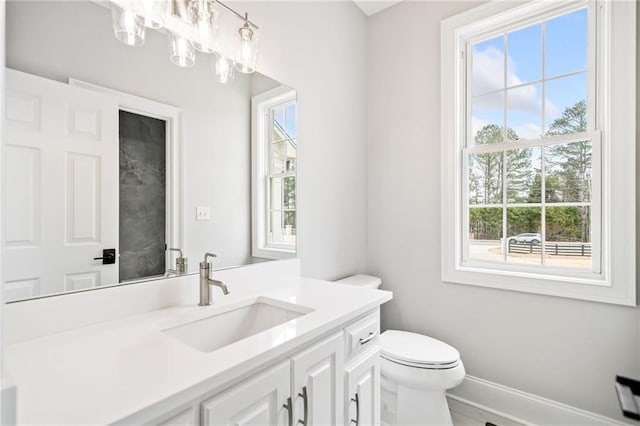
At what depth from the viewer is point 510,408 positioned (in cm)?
182

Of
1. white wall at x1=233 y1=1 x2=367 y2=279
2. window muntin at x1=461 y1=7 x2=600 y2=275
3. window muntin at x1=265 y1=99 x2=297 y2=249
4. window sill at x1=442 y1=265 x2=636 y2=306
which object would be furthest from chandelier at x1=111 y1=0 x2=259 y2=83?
window sill at x1=442 y1=265 x2=636 y2=306

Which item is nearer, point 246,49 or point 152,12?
point 152,12

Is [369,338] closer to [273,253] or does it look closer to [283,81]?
[273,253]

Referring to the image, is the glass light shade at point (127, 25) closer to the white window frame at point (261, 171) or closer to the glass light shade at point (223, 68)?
the glass light shade at point (223, 68)

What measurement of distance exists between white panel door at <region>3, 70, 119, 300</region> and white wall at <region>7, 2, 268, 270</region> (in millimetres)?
90

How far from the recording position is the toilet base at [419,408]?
161 centimetres

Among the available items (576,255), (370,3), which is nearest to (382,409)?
(576,255)

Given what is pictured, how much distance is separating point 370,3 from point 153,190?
2065 millimetres

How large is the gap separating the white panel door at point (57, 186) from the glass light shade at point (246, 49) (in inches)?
23.3

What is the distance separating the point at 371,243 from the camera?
2393 millimetres

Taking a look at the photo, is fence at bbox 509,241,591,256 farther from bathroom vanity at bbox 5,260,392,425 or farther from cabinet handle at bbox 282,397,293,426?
cabinet handle at bbox 282,397,293,426

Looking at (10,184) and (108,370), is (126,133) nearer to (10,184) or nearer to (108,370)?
(10,184)

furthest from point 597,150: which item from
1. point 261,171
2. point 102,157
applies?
point 102,157

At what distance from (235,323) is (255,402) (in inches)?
18.2
